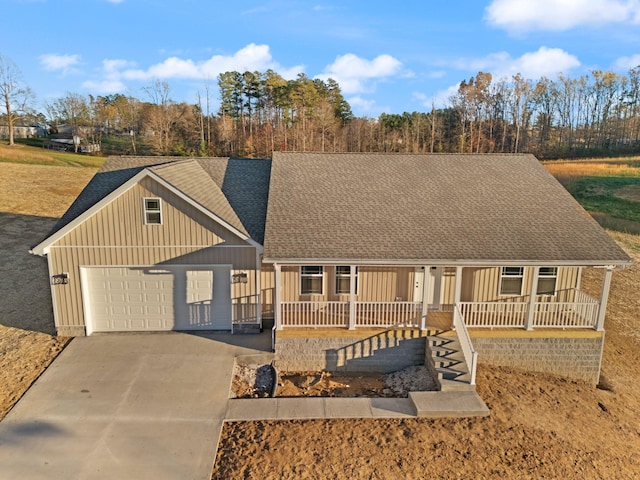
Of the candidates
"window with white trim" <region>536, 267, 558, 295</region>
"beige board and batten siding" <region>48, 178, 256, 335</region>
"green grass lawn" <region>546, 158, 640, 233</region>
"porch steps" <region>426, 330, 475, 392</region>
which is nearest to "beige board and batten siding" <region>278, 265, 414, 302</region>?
"beige board and batten siding" <region>48, 178, 256, 335</region>

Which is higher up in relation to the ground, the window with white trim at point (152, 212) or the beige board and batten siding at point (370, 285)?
the window with white trim at point (152, 212)

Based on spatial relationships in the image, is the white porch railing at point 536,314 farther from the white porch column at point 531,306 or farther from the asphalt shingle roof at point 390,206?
the asphalt shingle roof at point 390,206

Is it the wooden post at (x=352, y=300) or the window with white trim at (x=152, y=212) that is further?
the window with white trim at (x=152, y=212)

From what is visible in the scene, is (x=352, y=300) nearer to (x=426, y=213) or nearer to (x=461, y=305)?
(x=461, y=305)

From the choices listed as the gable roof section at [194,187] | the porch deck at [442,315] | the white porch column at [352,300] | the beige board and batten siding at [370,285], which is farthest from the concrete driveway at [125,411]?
the gable roof section at [194,187]

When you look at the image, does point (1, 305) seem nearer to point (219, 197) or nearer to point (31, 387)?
point (31, 387)

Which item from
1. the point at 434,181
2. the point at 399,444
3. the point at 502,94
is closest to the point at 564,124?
the point at 502,94
